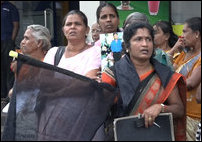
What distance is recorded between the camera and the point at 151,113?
3.73 metres

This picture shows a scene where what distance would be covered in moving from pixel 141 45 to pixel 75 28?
97 centimetres

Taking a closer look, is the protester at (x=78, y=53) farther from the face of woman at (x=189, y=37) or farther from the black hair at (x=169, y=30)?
the black hair at (x=169, y=30)

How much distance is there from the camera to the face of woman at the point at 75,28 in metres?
4.80

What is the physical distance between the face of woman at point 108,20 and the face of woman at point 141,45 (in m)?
1.25

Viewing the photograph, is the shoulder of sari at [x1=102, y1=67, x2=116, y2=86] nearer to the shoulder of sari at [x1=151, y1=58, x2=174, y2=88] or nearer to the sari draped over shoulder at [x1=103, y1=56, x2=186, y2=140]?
the sari draped over shoulder at [x1=103, y1=56, x2=186, y2=140]

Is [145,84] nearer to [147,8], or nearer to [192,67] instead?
[192,67]

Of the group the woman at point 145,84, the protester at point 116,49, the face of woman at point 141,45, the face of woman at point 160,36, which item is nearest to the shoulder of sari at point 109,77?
the woman at point 145,84

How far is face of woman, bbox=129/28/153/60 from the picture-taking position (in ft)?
13.2

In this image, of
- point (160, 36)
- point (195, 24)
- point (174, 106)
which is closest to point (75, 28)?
point (195, 24)

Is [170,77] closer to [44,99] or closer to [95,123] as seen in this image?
[95,123]

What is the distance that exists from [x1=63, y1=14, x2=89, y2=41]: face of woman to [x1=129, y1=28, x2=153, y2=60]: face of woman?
0.83m

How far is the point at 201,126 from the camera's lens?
3941 millimetres

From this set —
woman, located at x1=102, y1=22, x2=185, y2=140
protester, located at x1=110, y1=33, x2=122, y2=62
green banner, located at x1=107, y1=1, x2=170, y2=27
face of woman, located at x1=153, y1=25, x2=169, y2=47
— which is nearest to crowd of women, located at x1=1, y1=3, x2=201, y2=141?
woman, located at x1=102, y1=22, x2=185, y2=140

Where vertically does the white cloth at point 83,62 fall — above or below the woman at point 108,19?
below
